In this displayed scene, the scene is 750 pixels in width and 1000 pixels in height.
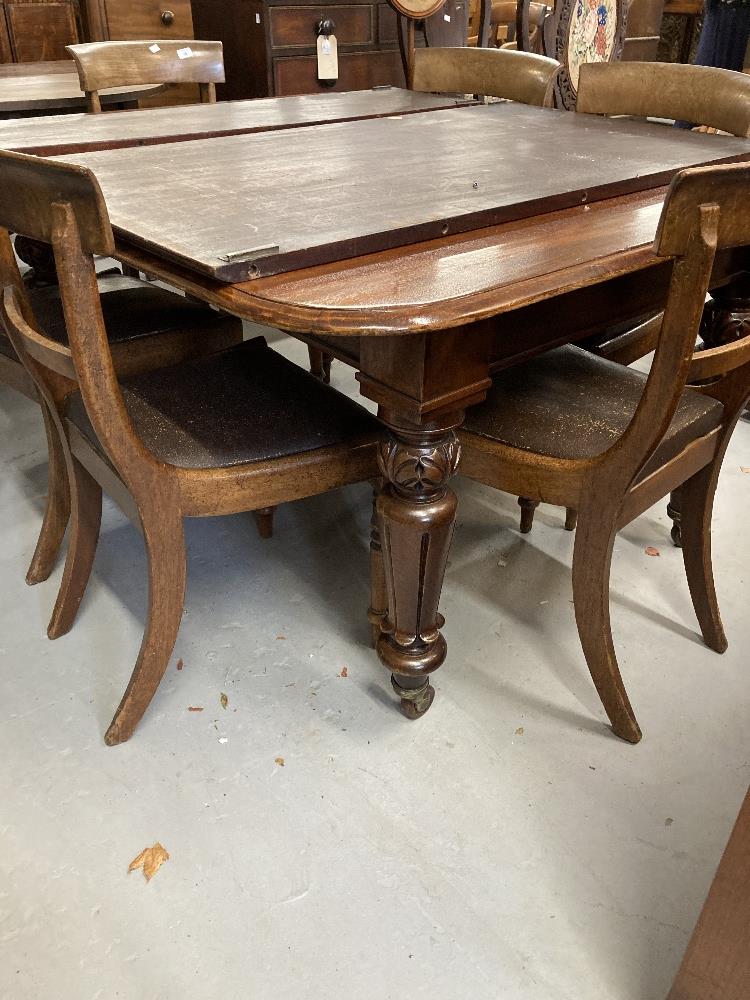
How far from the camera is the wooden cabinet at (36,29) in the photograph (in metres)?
3.79

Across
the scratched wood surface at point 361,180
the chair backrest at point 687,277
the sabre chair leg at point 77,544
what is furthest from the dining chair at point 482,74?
the chair backrest at point 687,277

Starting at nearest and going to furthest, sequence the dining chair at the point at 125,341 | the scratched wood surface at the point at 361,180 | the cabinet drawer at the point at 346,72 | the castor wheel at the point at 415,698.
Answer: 1. the scratched wood surface at the point at 361,180
2. the castor wheel at the point at 415,698
3. the dining chair at the point at 125,341
4. the cabinet drawer at the point at 346,72

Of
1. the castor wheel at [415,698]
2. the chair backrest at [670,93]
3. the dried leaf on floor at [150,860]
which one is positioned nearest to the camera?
the dried leaf on floor at [150,860]

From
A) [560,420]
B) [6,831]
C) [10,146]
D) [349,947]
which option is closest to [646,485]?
[560,420]

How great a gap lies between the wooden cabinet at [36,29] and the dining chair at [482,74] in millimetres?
2312

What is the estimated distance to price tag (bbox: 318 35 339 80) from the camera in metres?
3.23

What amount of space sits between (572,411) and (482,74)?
1442 mm

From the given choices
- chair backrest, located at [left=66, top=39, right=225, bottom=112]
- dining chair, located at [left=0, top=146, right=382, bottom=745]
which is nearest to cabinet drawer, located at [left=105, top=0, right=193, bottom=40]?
chair backrest, located at [left=66, top=39, right=225, bottom=112]

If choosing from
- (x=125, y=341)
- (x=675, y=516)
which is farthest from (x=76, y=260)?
(x=675, y=516)

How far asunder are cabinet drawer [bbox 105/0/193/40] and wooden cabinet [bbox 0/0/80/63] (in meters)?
0.19

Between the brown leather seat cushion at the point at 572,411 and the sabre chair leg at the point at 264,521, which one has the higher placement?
the brown leather seat cushion at the point at 572,411

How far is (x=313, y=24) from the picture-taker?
144 inches

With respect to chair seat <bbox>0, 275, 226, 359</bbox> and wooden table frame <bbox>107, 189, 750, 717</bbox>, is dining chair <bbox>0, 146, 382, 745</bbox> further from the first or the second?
chair seat <bbox>0, 275, 226, 359</bbox>

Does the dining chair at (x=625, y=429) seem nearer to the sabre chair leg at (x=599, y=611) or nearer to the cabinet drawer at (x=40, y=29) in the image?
the sabre chair leg at (x=599, y=611)
